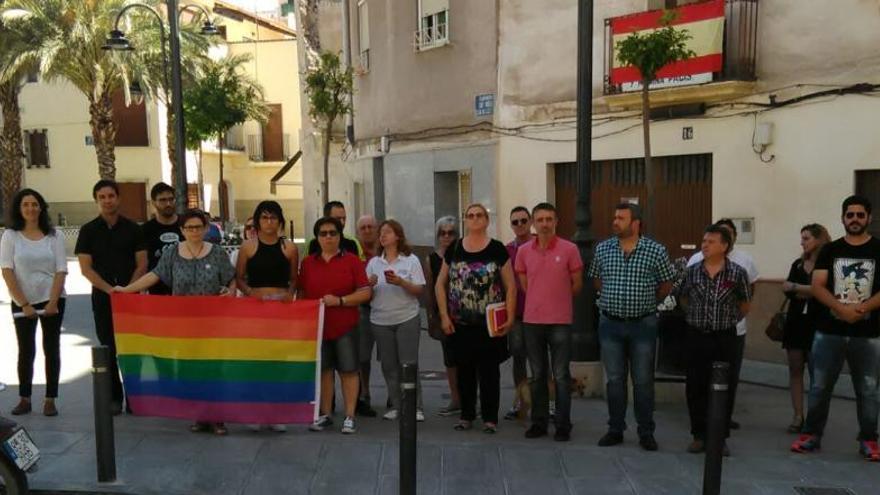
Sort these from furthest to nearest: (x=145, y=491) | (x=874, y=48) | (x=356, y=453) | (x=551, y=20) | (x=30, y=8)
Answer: (x=30, y=8), (x=551, y=20), (x=874, y=48), (x=356, y=453), (x=145, y=491)

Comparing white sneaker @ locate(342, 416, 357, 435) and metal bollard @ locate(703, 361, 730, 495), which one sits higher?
metal bollard @ locate(703, 361, 730, 495)

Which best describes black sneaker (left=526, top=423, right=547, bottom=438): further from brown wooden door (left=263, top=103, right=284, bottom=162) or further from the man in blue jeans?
brown wooden door (left=263, top=103, right=284, bottom=162)

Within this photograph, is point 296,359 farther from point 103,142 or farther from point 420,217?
point 103,142

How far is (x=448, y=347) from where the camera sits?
244 inches

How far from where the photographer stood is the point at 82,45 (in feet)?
79.2

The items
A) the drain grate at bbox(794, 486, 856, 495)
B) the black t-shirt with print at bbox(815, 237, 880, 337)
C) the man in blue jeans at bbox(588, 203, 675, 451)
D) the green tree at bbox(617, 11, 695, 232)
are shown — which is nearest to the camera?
the drain grate at bbox(794, 486, 856, 495)

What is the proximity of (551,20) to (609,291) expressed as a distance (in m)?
6.47

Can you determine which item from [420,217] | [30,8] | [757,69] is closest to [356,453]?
[757,69]

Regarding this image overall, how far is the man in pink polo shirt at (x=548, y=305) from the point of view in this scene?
5711mm

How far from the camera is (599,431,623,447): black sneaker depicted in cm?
572

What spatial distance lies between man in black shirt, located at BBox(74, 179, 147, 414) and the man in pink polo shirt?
3155mm

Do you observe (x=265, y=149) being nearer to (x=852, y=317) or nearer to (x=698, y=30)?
(x=698, y=30)

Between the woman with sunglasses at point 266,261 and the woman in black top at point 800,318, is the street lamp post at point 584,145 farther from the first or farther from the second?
the woman with sunglasses at point 266,261

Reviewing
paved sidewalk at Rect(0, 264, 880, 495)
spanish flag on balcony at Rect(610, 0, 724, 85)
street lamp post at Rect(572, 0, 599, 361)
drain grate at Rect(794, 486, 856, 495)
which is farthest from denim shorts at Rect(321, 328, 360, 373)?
spanish flag on balcony at Rect(610, 0, 724, 85)
